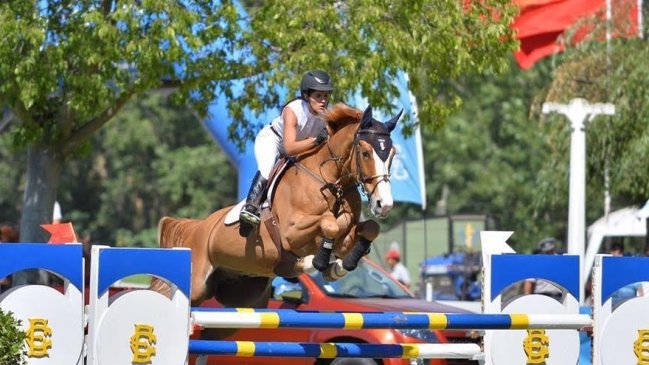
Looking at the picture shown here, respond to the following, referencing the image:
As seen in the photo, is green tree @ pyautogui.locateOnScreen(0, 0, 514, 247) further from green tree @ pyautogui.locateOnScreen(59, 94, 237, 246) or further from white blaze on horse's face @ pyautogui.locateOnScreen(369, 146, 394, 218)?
green tree @ pyautogui.locateOnScreen(59, 94, 237, 246)

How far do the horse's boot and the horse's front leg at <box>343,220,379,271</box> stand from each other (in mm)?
920

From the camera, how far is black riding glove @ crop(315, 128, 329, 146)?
9.79 m

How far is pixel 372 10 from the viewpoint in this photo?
47.3 ft

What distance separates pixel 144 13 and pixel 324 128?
5113 mm

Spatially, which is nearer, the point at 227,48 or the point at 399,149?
the point at 227,48

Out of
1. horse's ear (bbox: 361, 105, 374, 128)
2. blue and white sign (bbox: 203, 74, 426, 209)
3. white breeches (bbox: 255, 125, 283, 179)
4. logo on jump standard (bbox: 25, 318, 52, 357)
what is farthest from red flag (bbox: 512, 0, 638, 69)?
logo on jump standard (bbox: 25, 318, 52, 357)

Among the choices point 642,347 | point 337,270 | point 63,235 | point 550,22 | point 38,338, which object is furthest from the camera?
point 550,22

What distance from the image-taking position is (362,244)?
9.23 metres

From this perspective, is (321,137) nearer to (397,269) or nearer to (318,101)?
(318,101)

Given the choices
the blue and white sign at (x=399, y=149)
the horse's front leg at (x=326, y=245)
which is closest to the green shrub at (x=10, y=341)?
the horse's front leg at (x=326, y=245)

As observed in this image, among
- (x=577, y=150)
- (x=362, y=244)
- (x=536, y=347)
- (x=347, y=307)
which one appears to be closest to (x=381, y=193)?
(x=362, y=244)

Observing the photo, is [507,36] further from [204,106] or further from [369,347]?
[369,347]

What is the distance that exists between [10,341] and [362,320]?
2.18 m

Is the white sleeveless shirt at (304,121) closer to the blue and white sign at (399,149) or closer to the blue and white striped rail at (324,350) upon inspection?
the blue and white striped rail at (324,350)
